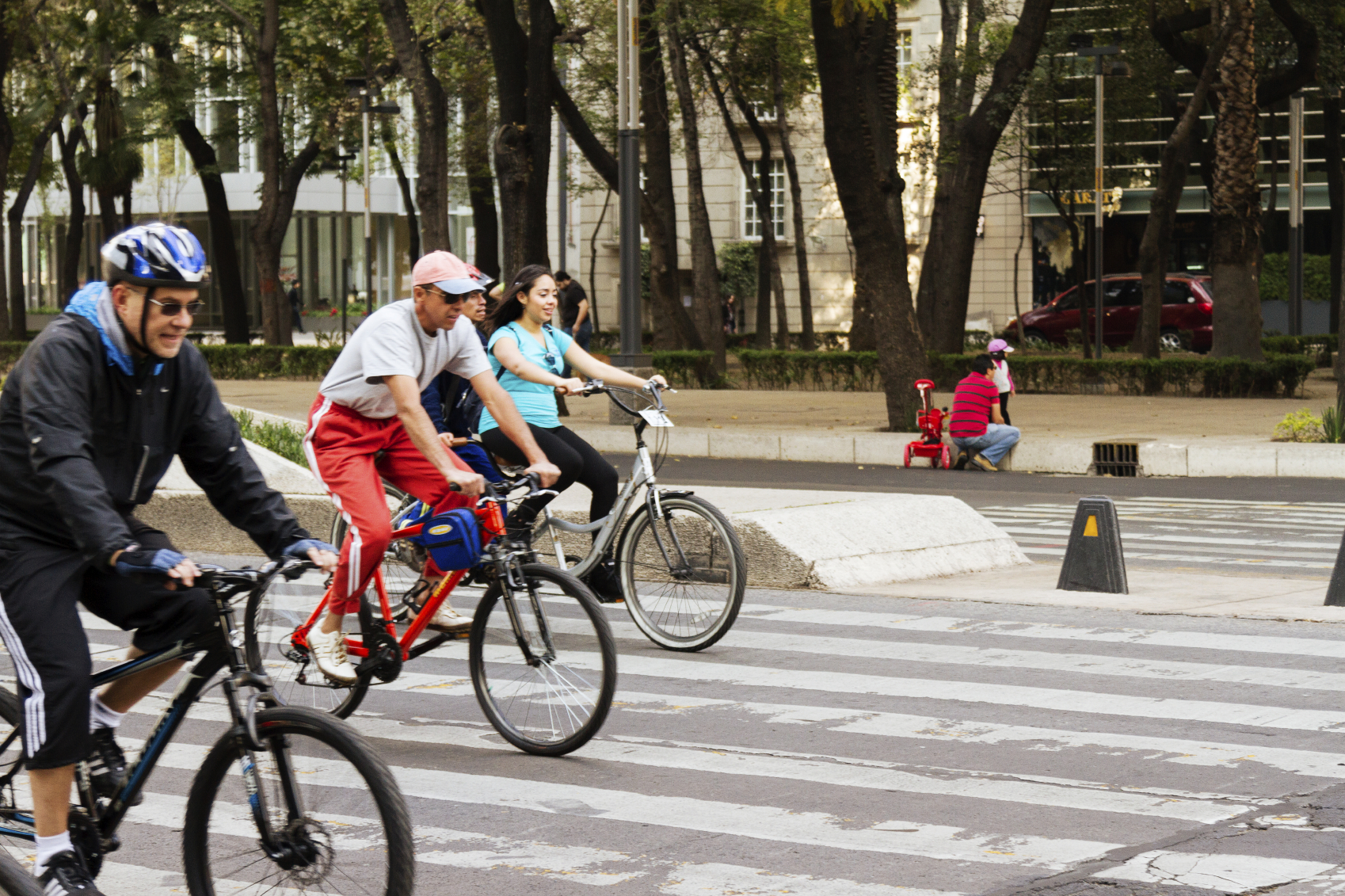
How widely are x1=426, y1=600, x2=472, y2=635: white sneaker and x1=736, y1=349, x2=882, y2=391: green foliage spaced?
899 inches

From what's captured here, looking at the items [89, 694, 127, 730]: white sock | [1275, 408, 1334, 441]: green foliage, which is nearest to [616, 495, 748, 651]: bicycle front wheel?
[89, 694, 127, 730]: white sock

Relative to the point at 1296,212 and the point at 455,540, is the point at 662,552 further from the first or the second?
the point at 1296,212

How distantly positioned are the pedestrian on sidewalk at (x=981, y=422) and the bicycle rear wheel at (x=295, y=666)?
1278 centimetres

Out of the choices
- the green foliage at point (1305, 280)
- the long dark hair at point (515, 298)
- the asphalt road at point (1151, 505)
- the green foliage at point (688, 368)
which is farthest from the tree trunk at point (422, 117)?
the green foliage at point (1305, 280)

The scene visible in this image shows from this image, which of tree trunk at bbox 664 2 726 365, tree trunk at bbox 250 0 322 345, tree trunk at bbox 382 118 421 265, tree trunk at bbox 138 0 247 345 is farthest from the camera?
tree trunk at bbox 382 118 421 265

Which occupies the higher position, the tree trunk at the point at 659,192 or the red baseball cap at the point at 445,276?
the tree trunk at the point at 659,192

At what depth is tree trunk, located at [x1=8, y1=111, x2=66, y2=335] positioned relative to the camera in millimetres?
44750

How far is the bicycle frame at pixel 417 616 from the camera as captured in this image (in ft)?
21.9

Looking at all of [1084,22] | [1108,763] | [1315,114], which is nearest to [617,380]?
[1108,763]

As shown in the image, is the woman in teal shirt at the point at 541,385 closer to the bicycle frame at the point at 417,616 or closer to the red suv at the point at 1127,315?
the bicycle frame at the point at 417,616

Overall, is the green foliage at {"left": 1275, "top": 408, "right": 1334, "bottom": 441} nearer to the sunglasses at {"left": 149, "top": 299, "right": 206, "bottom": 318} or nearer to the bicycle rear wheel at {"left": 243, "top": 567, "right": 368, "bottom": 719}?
the bicycle rear wheel at {"left": 243, "top": 567, "right": 368, "bottom": 719}

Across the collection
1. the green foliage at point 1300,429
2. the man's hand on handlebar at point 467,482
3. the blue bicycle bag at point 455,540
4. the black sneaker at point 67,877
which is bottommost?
the green foliage at point 1300,429

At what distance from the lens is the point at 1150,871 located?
4.91 metres

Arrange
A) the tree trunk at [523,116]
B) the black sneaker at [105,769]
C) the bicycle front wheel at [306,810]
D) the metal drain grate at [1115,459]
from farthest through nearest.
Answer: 1. the tree trunk at [523,116]
2. the metal drain grate at [1115,459]
3. the black sneaker at [105,769]
4. the bicycle front wheel at [306,810]
